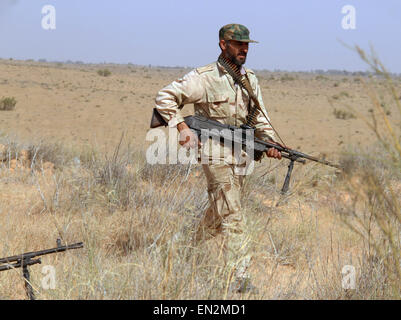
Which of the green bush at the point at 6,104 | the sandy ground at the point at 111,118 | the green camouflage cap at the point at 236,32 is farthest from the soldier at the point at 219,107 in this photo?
the green bush at the point at 6,104

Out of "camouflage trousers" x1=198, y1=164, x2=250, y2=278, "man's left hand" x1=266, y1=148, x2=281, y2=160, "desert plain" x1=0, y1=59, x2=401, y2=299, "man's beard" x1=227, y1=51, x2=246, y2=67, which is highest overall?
"man's beard" x1=227, y1=51, x2=246, y2=67

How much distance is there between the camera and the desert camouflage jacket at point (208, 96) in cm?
345

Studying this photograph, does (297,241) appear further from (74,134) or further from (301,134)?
(301,134)

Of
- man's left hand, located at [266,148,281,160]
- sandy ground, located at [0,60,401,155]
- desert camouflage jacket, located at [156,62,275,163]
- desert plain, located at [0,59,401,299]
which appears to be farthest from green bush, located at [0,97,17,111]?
man's left hand, located at [266,148,281,160]

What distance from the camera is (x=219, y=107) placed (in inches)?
139

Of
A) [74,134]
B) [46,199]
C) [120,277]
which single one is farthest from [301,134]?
[120,277]

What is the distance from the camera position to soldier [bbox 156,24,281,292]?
3.39 metres

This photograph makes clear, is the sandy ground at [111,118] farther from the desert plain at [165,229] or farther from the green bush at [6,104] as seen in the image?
the desert plain at [165,229]

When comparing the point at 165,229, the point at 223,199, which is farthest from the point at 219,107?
the point at 165,229

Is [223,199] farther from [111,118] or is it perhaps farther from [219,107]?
[111,118]

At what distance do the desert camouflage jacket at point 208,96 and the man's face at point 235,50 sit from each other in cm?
10

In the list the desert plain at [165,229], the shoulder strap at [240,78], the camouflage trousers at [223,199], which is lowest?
the desert plain at [165,229]

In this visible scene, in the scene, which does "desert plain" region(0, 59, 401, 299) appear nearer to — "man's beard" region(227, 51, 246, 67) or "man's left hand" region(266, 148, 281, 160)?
"man's left hand" region(266, 148, 281, 160)
